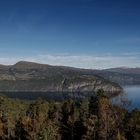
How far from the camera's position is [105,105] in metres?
112

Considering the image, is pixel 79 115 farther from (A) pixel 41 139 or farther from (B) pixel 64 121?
(A) pixel 41 139

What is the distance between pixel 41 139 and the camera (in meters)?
87.5

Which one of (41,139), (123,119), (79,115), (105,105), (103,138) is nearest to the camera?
(41,139)

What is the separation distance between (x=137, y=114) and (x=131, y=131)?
52.7ft

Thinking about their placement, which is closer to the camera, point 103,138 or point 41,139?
point 41,139

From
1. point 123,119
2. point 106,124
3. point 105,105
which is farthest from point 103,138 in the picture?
point 123,119

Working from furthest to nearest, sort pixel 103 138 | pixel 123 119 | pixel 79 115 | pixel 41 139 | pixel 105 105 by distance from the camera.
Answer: pixel 79 115 < pixel 123 119 < pixel 105 105 < pixel 103 138 < pixel 41 139

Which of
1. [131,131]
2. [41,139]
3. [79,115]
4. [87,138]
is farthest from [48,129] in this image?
[79,115]

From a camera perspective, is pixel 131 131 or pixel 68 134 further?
pixel 68 134

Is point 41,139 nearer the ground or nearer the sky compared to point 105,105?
nearer the ground

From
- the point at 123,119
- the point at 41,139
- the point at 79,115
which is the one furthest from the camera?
the point at 79,115

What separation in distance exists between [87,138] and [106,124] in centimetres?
743

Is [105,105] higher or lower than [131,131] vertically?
higher

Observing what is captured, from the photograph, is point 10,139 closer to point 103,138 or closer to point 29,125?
point 29,125
